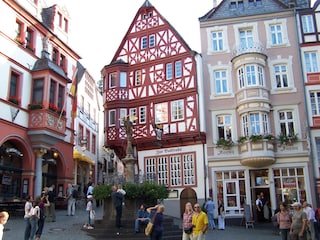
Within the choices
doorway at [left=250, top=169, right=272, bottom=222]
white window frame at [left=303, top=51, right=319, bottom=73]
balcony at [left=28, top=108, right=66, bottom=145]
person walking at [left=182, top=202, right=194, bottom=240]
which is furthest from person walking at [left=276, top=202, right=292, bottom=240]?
white window frame at [left=303, top=51, right=319, bottom=73]

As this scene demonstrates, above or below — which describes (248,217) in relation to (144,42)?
below

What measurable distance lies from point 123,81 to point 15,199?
12190 millimetres

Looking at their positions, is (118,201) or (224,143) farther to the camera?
(224,143)

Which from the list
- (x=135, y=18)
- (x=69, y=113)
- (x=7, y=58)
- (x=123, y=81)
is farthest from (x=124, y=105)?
(x=7, y=58)

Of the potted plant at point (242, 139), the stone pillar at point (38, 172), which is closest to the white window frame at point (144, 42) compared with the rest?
the potted plant at point (242, 139)

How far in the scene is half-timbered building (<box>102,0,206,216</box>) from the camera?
26.1 meters

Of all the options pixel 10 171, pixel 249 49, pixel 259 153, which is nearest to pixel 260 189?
pixel 259 153

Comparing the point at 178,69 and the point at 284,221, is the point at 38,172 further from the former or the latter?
the point at 284,221

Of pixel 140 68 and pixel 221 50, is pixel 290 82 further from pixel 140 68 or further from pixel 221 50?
pixel 140 68

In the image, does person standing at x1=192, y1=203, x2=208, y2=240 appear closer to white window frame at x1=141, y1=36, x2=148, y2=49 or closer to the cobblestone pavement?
the cobblestone pavement

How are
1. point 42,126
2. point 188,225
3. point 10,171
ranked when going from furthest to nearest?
point 42,126 < point 10,171 < point 188,225

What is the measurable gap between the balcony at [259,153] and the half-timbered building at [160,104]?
2.95 meters

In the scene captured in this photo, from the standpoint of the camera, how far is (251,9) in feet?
91.8

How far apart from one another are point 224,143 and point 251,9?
10.2 meters
